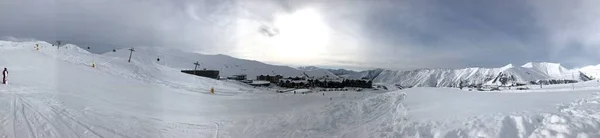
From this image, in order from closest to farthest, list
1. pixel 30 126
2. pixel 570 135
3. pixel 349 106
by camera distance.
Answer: pixel 570 135 → pixel 30 126 → pixel 349 106

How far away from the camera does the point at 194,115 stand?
1952cm

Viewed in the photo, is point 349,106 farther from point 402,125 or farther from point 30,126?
point 30,126

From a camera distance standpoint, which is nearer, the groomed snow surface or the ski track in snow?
the groomed snow surface

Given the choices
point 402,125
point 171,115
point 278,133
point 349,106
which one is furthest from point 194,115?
point 402,125

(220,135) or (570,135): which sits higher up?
(570,135)

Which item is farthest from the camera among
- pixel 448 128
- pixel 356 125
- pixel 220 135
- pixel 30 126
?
pixel 356 125

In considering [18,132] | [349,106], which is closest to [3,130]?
[18,132]

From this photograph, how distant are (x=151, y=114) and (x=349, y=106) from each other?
33.5ft

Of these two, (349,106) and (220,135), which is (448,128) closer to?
(220,135)

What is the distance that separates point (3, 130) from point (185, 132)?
546 centimetres

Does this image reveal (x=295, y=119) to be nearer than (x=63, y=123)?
No

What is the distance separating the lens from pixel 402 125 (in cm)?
1316

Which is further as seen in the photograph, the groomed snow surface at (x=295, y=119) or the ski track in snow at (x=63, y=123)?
the ski track in snow at (x=63, y=123)

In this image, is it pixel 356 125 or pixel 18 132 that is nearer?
pixel 18 132
